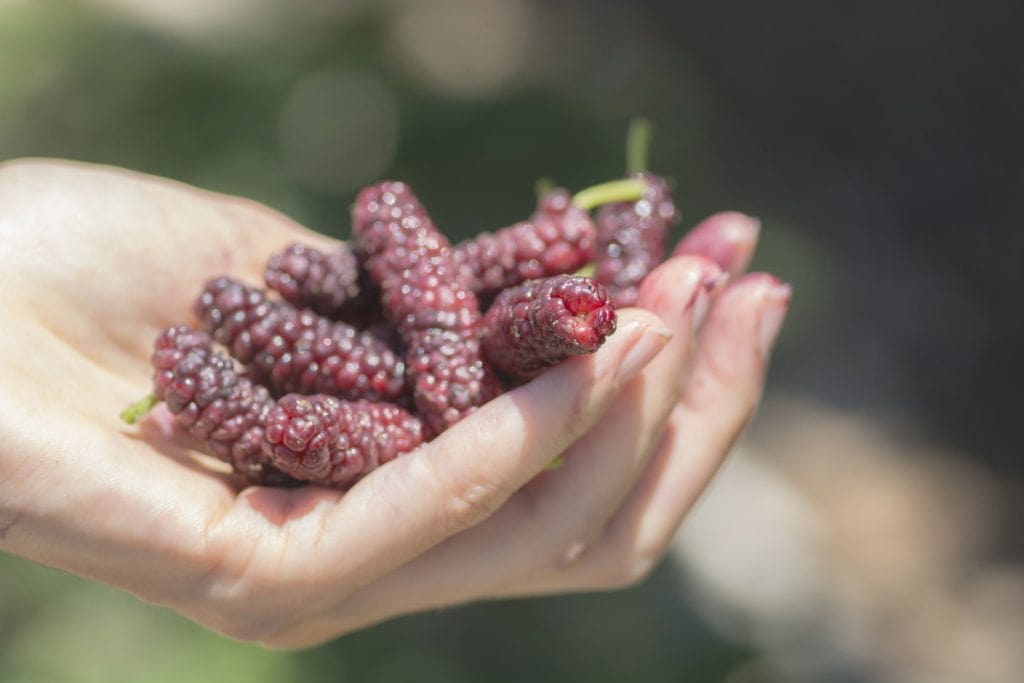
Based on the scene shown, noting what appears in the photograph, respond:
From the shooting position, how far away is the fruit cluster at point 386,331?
1556 millimetres

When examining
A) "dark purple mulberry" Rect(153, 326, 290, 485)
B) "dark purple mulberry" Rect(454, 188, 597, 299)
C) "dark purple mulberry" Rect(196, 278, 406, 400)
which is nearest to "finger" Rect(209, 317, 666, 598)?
"dark purple mulberry" Rect(153, 326, 290, 485)

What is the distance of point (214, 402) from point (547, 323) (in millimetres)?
538

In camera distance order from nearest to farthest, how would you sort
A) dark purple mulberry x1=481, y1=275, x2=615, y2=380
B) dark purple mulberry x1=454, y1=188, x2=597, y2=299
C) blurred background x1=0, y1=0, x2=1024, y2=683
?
dark purple mulberry x1=481, y1=275, x2=615, y2=380
dark purple mulberry x1=454, y1=188, x2=597, y2=299
blurred background x1=0, y1=0, x2=1024, y2=683

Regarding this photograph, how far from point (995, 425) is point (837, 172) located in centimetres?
126

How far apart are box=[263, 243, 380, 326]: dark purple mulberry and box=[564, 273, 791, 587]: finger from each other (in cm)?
61

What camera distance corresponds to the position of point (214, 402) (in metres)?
1.64

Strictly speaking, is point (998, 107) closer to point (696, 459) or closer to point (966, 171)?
point (966, 171)

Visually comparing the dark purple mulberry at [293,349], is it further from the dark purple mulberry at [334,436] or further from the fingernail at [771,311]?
the fingernail at [771,311]

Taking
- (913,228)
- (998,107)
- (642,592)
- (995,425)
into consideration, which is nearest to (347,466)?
(642,592)

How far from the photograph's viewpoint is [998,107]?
450cm

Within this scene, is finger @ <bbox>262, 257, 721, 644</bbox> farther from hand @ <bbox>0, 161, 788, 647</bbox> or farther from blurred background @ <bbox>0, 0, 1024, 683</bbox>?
blurred background @ <bbox>0, 0, 1024, 683</bbox>

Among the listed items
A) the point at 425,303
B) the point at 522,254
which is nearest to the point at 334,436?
the point at 425,303

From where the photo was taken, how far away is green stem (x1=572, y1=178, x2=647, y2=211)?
2.04 meters

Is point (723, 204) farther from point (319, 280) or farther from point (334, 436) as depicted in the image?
point (334, 436)
